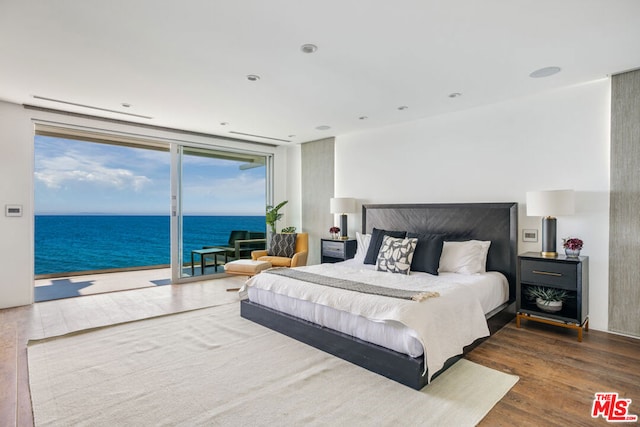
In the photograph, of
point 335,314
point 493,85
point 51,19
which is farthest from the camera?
point 493,85

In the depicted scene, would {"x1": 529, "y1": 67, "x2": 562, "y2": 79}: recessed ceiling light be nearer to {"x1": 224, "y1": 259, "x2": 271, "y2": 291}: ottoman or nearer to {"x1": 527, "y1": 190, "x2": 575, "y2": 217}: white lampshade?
{"x1": 527, "y1": 190, "x2": 575, "y2": 217}: white lampshade

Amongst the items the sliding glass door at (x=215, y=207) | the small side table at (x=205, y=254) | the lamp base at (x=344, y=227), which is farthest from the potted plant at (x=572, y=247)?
the small side table at (x=205, y=254)

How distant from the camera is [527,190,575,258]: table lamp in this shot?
130 inches

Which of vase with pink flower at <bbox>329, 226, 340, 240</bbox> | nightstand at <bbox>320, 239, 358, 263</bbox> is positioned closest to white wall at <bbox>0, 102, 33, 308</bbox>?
nightstand at <bbox>320, 239, 358, 263</bbox>

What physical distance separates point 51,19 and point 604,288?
534cm

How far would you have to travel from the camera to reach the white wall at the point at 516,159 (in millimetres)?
3424

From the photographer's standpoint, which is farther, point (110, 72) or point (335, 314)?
point (110, 72)

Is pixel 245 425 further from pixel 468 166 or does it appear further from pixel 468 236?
pixel 468 166

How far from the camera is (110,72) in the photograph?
3.20m

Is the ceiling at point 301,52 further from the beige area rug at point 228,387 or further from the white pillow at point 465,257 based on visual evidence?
the beige area rug at point 228,387

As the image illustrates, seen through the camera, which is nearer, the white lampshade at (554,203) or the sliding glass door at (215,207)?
the white lampshade at (554,203)

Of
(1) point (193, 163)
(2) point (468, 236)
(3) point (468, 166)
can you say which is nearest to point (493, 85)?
(3) point (468, 166)

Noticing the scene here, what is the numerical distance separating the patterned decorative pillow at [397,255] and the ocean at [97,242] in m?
4.71

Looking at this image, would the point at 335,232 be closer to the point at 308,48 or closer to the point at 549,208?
the point at 549,208
